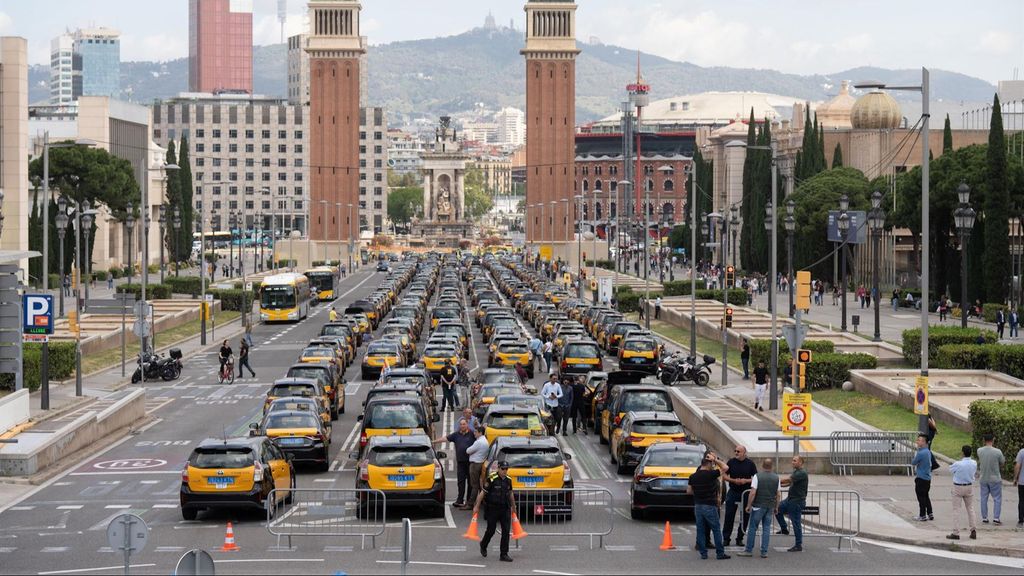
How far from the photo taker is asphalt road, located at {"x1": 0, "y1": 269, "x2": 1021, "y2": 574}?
838 inches

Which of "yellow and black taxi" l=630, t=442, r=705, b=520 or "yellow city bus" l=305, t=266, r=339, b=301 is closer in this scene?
"yellow and black taxi" l=630, t=442, r=705, b=520

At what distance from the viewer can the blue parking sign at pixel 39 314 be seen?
40.0m

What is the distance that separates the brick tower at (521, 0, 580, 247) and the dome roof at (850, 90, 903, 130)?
56.7m

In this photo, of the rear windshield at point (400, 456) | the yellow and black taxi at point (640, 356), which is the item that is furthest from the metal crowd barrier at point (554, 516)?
the yellow and black taxi at point (640, 356)

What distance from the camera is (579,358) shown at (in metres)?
50.0

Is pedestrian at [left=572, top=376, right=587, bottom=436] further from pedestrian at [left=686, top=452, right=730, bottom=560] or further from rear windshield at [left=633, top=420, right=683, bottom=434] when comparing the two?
pedestrian at [left=686, top=452, right=730, bottom=560]

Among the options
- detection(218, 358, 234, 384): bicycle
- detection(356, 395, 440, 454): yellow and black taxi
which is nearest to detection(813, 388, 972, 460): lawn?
detection(356, 395, 440, 454): yellow and black taxi

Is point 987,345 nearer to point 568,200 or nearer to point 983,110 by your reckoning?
point 983,110

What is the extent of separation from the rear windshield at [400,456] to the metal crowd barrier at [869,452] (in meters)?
8.70

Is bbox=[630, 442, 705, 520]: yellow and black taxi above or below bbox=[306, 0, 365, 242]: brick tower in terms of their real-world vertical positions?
below

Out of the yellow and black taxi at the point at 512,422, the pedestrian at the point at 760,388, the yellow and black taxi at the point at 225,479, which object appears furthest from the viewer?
the pedestrian at the point at 760,388

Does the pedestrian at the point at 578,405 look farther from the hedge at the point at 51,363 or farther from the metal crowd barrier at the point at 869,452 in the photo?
the hedge at the point at 51,363

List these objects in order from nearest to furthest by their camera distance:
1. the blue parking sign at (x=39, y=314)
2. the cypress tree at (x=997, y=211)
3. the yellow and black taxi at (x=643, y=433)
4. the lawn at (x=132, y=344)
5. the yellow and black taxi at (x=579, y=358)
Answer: the yellow and black taxi at (x=643, y=433)
the blue parking sign at (x=39, y=314)
the yellow and black taxi at (x=579, y=358)
the lawn at (x=132, y=344)
the cypress tree at (x=997, y=211)

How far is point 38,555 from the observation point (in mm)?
22172
